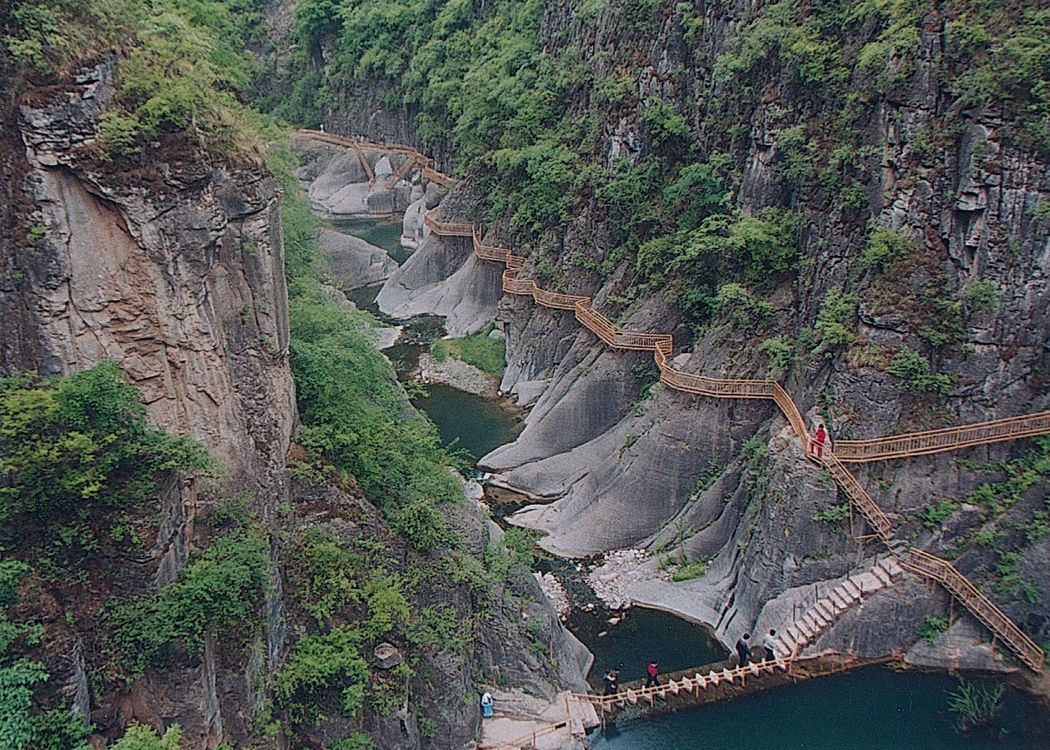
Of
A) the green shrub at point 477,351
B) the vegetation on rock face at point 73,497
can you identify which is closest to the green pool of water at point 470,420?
the green shrub at point 477,351

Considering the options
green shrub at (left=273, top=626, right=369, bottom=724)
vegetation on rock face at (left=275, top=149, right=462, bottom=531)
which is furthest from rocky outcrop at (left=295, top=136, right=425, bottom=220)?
green shrub at (left=273, top=626, right=369, bottom=724)

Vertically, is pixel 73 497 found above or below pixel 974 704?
above

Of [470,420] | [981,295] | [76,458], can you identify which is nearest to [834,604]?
[981,295]

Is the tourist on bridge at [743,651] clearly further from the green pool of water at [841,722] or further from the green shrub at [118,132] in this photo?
the green shrub at [118,132]

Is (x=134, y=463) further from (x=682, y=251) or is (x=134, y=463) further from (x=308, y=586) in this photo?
(x=682, y=251)

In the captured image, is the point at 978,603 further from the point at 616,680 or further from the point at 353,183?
the point at 353,183

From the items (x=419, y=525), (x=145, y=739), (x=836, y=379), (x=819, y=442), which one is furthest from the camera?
(x=836, y=379)

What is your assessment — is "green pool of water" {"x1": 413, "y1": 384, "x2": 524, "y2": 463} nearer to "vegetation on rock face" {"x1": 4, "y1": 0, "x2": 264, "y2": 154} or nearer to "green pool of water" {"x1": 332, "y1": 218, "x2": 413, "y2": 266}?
"vegetation on rock face" {"x1": 4, "y1": 0, "x2": 264, "y2": 154}
